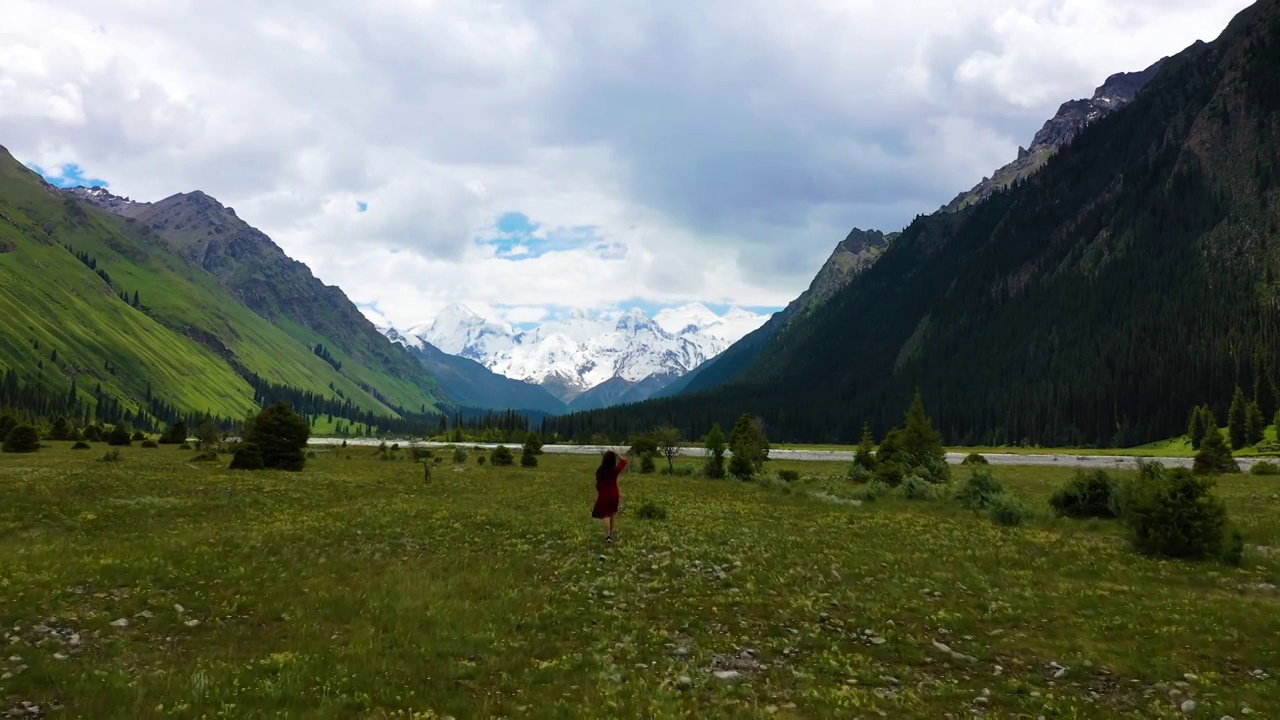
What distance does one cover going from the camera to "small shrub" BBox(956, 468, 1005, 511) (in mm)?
41250

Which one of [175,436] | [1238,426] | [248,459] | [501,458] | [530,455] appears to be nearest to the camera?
[248,459]

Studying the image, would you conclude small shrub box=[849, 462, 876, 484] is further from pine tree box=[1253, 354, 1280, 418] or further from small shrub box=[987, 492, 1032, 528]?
pine tree box=[1253, 354, 1280, 418]

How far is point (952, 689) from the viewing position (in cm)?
1232

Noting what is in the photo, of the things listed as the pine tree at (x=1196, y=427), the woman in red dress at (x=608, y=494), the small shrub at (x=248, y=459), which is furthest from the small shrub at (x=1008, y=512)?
the pine tree at (x=1196, y=427)

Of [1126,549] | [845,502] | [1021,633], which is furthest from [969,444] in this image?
[1021,633]

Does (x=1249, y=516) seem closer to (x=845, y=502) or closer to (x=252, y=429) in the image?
(x=845, y=502)

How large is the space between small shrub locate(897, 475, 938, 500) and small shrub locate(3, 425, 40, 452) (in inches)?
3410

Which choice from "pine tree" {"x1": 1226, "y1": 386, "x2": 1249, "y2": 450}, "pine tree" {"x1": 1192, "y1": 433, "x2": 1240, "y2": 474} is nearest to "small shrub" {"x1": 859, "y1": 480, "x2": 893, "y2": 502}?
"pine tree" {"x1": 1192, "y1": 433, "x2": 1240, "y2": 474}

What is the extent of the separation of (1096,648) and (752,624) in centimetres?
798

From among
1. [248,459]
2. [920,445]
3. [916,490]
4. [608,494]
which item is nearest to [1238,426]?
[920,445]

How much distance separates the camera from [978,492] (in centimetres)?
4312

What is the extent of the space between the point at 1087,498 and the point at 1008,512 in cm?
664

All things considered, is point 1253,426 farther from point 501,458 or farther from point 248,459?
point 248,459

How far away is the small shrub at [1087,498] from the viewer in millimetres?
37469
